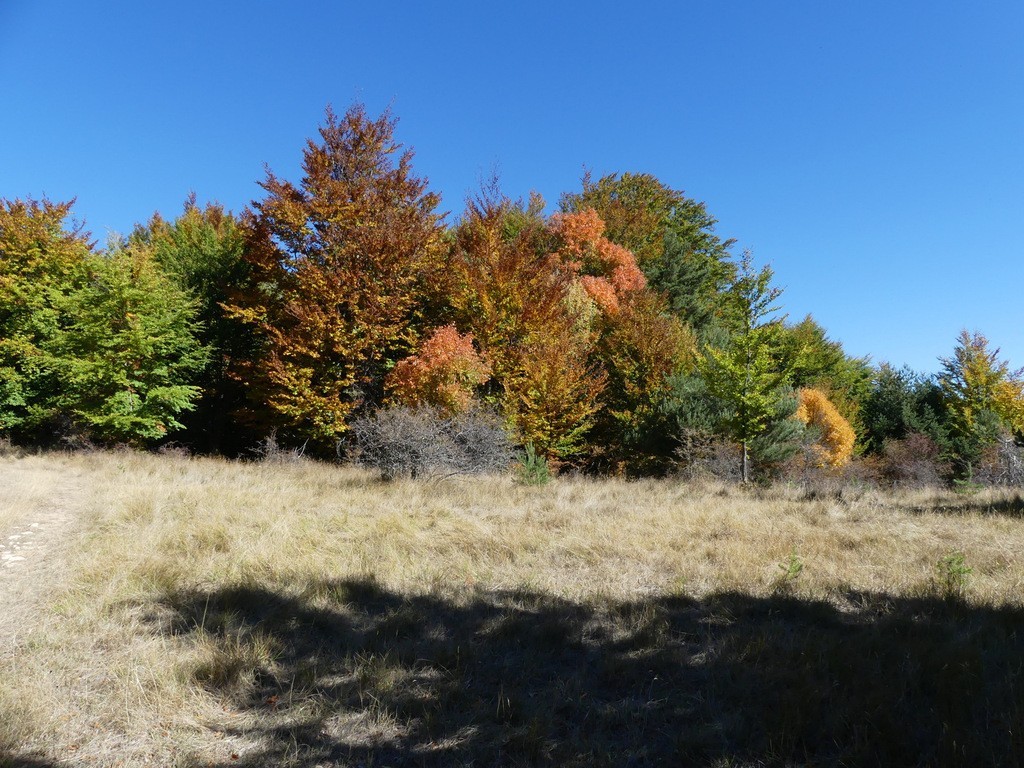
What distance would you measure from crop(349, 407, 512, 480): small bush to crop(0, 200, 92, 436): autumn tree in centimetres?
1256

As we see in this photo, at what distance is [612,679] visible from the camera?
3.68 meters

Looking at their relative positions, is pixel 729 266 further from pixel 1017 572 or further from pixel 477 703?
pixel 477 703

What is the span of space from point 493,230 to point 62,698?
18.2 metres

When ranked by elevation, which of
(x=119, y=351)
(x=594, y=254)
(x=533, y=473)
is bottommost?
(x=533, y=473)

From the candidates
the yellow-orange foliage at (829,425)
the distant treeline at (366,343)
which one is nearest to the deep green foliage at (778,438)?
the distant treeline at (366,343)

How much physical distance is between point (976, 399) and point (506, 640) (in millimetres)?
37408

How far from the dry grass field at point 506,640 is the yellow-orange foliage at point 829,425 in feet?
72.1

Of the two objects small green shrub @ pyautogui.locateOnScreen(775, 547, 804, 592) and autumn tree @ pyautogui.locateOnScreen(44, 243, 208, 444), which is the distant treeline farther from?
small green shrub @ pyautogui.locateOnScreen(775, 547, 804, 592)

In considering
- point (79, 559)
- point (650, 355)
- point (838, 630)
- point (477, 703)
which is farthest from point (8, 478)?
point (650, 355)

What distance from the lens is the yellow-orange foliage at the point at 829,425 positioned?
2798 centimetres

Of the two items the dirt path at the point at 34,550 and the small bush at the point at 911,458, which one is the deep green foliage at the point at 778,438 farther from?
the dirt path at the point at 34,550

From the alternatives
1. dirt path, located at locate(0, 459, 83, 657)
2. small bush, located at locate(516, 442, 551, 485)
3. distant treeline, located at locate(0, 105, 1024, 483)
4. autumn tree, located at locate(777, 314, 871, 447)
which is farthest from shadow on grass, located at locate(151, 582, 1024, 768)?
autumn tree, located at locate(777, 314, 871, 447)

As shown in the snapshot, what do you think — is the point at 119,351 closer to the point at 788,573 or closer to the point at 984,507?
the point at 788,573

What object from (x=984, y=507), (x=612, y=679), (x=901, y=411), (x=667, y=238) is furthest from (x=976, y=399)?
(x=612, y=679)
